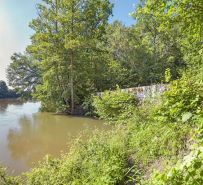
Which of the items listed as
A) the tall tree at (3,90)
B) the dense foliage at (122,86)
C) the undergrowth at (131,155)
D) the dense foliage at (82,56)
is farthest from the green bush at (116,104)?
the tall tree at (3,90)

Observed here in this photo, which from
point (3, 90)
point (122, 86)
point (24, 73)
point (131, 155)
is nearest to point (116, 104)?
point (131, 155)

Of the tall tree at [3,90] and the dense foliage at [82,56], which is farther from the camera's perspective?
the tall tree at [3,90]

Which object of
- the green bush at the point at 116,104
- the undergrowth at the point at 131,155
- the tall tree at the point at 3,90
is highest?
the tall tree at the point at 3,90

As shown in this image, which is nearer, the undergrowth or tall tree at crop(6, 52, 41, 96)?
the undergrowth

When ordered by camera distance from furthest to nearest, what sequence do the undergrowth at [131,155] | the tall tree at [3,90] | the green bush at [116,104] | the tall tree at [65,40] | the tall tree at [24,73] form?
the tall tree at [3,90] < the tall tree at [24,73] < the tall tree at [65,40] < the green bush at [116,104] < the undergrowth at [131,155]

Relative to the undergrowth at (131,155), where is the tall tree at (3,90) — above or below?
above

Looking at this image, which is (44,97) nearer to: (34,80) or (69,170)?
(34,80)

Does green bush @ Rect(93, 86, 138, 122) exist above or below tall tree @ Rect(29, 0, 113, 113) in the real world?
below

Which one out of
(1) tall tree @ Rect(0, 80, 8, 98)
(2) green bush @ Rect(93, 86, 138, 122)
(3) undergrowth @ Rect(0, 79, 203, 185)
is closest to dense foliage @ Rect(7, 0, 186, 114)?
(2) green bush @ Rect(93, 86, 138, 122)

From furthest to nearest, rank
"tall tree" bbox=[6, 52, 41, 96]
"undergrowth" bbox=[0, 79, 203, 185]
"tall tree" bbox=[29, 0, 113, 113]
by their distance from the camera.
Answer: "tall tree" bbox=[6, 52, 41, 96]
"tall tree" bbox=[29, 0, 113, 113]
"undergrowth" bbox=[0, 79, 203, 185]

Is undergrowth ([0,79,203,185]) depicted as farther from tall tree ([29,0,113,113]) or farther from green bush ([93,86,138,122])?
tall tree ([29,0,113,113])

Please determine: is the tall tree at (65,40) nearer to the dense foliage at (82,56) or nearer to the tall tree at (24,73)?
the dense foliage at (82,56)

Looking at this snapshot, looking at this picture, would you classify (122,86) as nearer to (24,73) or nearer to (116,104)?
(116,104)

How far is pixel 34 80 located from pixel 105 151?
1967 centimetres
